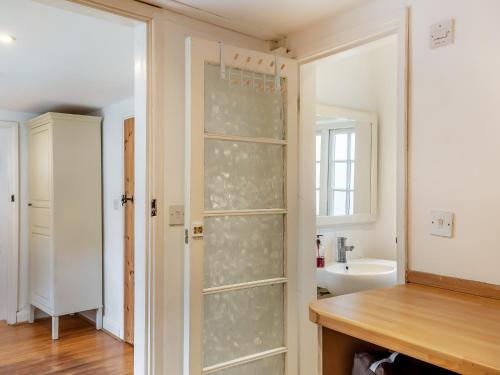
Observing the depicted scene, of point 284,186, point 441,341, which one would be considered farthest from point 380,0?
point 441,341

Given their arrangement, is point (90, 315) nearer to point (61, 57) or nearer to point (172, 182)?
point (61, 57)

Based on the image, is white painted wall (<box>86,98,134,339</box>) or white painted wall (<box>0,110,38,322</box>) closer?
white painted wall (<box>86,98,134,339</box>)

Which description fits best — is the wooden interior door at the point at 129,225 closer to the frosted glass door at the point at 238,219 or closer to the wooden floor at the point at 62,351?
the wooden floor at the point at 62,351

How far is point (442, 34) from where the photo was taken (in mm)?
1664

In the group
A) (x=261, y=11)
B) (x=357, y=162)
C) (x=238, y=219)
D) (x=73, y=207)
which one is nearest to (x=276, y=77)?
(x=261, y=11)

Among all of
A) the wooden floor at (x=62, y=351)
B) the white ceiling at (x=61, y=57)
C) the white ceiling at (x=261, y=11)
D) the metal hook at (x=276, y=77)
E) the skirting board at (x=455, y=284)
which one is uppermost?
the white ceiling at (x=261, y=11)

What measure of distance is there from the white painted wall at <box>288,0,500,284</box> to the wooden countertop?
0.58ft

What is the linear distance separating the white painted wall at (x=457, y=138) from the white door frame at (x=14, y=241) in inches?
156

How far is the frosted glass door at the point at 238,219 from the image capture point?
6.39 feet

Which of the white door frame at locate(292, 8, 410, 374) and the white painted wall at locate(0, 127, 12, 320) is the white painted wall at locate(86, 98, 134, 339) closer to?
the white painted wall at locate(0, 127, 12, 320)

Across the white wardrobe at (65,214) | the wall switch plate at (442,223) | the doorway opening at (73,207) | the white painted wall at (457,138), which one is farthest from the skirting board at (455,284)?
the white wardrobe at (65,214)

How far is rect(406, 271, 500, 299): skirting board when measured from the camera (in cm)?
150

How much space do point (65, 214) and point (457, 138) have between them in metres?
3.54

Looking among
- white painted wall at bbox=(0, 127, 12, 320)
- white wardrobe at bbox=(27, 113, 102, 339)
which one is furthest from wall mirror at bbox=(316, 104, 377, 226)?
white painted wall at bbox=(0, 127, 12, 320)
